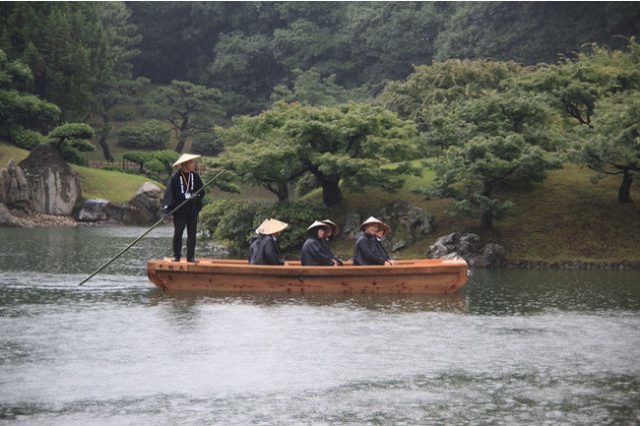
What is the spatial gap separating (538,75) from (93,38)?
3697cm

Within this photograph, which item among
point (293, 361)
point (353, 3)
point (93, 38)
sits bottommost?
point (293, 361)

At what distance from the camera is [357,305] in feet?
69.9

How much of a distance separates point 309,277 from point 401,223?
37.0ft

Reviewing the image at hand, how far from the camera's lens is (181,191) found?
23719mm

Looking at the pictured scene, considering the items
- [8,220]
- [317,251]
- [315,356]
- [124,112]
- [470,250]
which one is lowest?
[315,356]

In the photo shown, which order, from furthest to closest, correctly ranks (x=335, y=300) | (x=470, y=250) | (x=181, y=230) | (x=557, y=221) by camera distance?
(x=557, y=221) < (x=470, y=250) < (x=181, y=230) < (x=335, y=300)

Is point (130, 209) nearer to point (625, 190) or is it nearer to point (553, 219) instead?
point (553, 219)

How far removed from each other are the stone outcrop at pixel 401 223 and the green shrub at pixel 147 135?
36.8 meters

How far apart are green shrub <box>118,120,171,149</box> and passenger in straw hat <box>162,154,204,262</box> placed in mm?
45876

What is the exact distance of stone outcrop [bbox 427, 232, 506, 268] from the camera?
98.6 ft

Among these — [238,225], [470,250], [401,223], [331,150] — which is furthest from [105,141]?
[470,250]

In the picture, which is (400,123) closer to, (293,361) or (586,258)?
(586,258)

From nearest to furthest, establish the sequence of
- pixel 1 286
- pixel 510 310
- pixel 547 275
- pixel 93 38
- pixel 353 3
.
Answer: pixel 510 310 < pixel 1 286 < pixel 547 275 < pixel 93 38 < pixel 353 3

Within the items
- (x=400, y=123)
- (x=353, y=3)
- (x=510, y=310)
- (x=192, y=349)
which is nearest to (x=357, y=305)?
(x=510, y=310)
